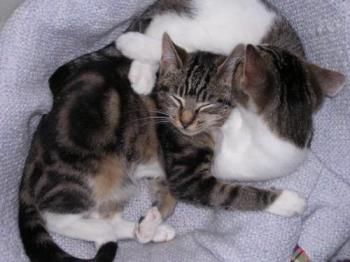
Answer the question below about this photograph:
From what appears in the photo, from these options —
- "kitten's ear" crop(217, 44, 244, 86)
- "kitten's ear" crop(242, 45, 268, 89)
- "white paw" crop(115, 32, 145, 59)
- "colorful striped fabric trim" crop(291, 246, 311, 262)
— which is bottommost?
"colorful striped fabric trim" crop(291, 246, 311, 262)

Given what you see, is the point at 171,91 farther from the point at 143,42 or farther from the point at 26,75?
the point at 26,75

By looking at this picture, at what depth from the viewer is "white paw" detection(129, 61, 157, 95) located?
5.08 feet

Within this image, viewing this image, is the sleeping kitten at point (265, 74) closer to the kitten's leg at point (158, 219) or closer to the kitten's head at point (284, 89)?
the kitten's head at point (284, 89)

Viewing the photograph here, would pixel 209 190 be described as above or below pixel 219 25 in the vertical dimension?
below

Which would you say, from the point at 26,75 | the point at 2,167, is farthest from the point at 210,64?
the point at 2,167

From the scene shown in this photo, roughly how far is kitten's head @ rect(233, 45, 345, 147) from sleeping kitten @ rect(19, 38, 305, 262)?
0.42 feet

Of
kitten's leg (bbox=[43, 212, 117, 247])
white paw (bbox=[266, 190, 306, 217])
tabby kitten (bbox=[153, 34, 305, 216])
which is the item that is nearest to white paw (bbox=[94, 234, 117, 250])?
kitten's leg (bbox=[43, 212, 117, 247])

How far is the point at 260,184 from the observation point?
1.68m

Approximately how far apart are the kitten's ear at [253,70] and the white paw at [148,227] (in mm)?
554

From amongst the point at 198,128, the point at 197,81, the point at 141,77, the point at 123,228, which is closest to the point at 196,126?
the point at 198,128

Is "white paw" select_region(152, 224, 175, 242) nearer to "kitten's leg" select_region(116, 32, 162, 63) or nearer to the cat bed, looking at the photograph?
the cat bed

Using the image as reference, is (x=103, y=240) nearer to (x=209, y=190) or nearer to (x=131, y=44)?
(x=209, y=190)

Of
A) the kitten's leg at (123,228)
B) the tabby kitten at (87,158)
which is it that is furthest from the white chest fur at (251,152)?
the kitten's leg at (123,228)

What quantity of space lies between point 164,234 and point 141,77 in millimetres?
509
